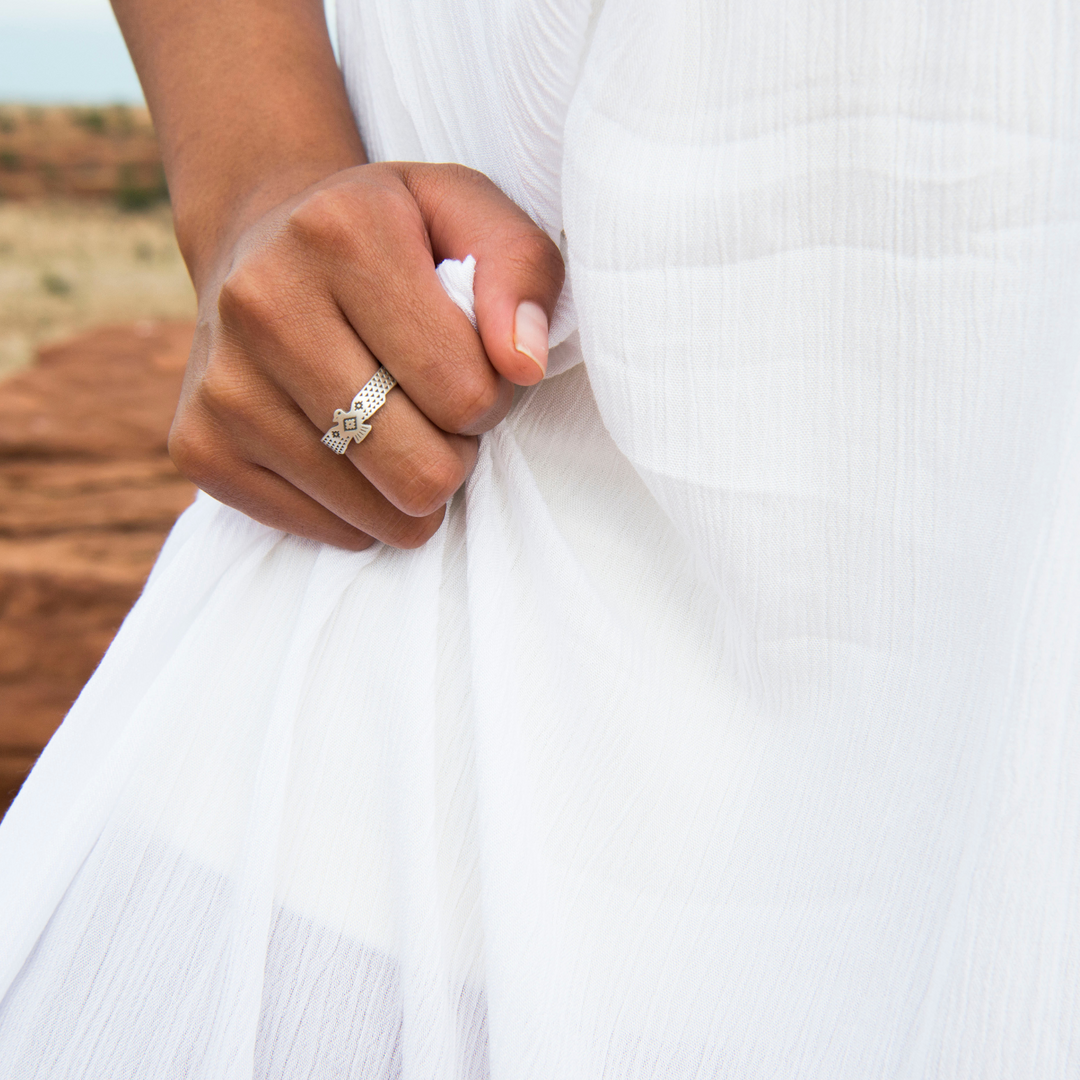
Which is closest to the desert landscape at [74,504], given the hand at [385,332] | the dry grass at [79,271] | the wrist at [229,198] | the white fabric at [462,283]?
the wrist at [229,198]

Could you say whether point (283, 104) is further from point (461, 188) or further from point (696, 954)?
point (696, 954)

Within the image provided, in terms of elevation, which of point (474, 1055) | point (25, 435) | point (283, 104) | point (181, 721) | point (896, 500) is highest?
point (283, 104)

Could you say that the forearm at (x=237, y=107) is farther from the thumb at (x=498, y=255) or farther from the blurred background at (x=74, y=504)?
the blurred background at (x=74, y=504)

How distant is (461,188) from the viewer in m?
0.49

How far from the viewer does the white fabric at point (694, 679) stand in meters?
0.33

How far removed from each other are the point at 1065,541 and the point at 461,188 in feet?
1.20

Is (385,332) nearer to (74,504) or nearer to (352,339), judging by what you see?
(352,339)

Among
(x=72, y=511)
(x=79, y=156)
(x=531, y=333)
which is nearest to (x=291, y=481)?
(x=531, y=333)

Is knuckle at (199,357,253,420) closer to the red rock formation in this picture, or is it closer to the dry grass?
the red rock formation

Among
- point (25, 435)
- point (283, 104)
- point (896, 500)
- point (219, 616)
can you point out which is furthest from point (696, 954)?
point (25, 435)

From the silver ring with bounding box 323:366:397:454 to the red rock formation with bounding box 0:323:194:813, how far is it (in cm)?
150

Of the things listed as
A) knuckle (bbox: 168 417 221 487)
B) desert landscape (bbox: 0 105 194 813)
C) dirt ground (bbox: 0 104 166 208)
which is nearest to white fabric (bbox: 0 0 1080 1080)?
knuckle (bbox: 168 417 221 487)

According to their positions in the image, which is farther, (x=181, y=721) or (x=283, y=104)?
(x=283, y=104)

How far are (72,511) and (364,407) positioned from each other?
74.2 inches
